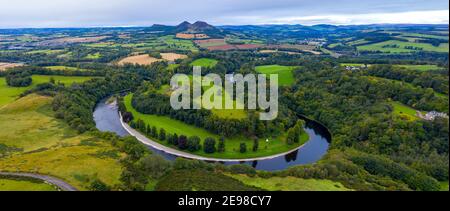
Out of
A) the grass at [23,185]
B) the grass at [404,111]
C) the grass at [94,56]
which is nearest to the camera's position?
the grass at [23,185]

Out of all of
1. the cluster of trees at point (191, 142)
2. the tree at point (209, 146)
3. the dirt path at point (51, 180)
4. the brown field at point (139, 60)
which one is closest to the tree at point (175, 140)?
the cluster of trees at point (191, 142)

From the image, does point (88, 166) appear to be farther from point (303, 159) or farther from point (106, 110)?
point (106, 110)

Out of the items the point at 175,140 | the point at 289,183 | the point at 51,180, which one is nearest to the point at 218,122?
the point at 175,140

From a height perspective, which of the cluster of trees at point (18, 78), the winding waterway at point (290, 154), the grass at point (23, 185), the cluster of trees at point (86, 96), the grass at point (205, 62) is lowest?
the winding waterway at point (290, 154)

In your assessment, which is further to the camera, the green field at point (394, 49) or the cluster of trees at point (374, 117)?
the green field at point (394, 49)

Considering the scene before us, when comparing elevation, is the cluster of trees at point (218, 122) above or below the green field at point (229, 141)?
above

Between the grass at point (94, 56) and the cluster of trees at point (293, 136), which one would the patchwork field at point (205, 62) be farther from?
the cluster of trees at point (293, 136)
